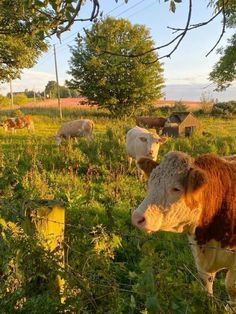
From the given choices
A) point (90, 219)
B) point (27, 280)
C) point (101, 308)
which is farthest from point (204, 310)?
point (90, 219)

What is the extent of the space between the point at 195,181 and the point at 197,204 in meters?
0.23

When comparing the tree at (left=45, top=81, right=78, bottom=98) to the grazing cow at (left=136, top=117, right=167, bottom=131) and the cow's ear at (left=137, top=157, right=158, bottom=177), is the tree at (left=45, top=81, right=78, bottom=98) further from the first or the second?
the cow's ear at (left=137, top=157, right=158, bottom=177)

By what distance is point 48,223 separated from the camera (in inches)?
108

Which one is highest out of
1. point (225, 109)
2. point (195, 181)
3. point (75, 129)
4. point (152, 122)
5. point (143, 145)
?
point (195, 181)

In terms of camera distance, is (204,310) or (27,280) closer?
(204,310)

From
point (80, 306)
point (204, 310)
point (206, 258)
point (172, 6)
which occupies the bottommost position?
point (206, 258)

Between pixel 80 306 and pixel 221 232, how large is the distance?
66.2 inches

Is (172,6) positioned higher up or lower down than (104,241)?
higher up

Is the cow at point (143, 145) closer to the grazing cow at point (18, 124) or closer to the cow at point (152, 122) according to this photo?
the grazing cow at point (18, 124)

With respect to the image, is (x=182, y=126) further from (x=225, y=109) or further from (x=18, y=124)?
(x=225, y=109)

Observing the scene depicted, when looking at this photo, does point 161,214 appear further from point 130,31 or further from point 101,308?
point 130,31

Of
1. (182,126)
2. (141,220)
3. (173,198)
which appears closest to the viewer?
(141,220)

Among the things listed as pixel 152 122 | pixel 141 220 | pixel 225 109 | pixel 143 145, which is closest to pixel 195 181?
pixel 141 220

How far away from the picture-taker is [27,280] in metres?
2.56
